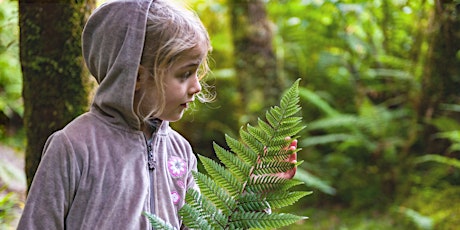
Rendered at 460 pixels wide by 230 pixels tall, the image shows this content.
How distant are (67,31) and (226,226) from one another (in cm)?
127

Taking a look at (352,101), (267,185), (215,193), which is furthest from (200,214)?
(352,101)

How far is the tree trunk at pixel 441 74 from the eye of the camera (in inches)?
169

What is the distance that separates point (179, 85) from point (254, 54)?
5.02m

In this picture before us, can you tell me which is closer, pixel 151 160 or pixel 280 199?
pixel 280 199

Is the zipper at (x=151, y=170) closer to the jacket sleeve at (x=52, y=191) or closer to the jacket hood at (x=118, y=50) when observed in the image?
the jacket hood at (x=118, y=50)

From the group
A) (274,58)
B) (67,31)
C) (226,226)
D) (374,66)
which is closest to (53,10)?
(67,31)

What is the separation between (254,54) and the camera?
6730 mm

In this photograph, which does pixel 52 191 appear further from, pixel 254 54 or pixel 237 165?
pixel 254 54

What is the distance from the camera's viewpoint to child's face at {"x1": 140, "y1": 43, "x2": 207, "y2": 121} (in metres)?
1.76

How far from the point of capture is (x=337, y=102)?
6906 mm

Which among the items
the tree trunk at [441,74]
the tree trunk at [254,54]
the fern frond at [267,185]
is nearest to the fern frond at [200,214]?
the fern frond at [267,185]

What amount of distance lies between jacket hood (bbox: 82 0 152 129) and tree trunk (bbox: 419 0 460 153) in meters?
2.92

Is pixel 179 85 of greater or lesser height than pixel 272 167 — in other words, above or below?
above

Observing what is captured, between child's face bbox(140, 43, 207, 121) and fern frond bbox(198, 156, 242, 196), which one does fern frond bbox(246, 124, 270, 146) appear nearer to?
fern frond bbox(198, 156, 242, 196)
